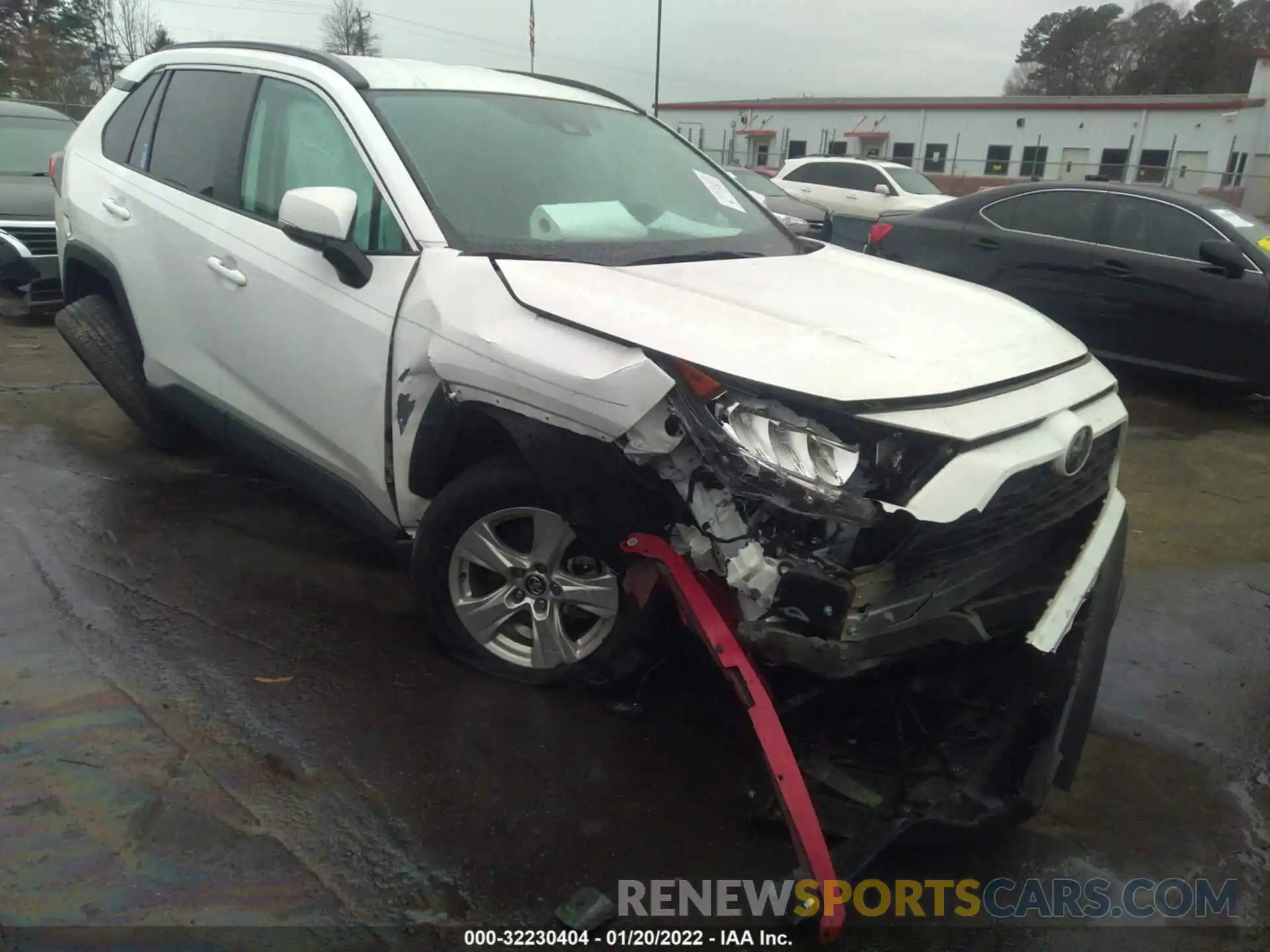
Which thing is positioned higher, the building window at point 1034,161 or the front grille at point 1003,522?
the front grille at point 1003,522

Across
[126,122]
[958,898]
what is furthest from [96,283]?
[958,898]

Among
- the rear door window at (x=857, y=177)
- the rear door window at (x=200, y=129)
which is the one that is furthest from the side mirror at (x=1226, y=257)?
the rear door window at (x=857, y=177)

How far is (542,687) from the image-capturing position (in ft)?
10.2

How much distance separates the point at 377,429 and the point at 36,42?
126 feet

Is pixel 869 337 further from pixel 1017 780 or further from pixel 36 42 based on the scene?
pixel 36 42

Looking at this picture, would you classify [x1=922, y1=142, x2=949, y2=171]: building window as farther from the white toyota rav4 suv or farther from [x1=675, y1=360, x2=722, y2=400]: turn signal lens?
[x1=675, y1=360, x2=722, y2=400]: turn signal lens

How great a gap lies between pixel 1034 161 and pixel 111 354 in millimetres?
40064

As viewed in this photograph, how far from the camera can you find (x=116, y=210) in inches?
171

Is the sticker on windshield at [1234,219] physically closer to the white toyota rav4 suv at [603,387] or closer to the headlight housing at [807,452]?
the white toyota rav4 suv at [603,387]

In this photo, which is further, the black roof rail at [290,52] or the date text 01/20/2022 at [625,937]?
the black roof rail at [290,52]

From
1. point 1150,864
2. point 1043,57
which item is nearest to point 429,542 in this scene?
point 1150,864

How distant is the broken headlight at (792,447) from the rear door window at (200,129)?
2.58 metres

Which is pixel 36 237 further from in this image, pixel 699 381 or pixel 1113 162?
pixel 1113 162

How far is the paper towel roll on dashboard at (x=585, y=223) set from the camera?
124 inches
